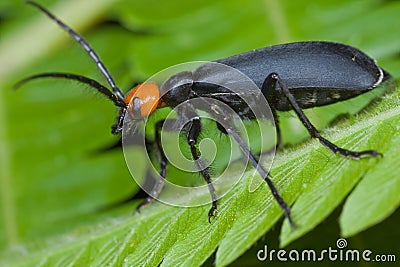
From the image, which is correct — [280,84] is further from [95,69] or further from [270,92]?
[95,69]

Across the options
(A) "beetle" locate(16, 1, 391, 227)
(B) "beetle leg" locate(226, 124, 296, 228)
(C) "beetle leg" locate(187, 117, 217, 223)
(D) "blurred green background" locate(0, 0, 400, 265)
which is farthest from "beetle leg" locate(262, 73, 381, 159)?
(D) "blurred green background" locate(0, 0, 400, 265)

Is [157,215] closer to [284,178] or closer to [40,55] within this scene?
[284,178]

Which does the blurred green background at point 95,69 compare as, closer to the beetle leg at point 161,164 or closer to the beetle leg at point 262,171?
the beetle leg at point 161,164

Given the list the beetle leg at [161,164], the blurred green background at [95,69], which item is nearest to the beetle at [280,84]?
the beetle leg at [161,164]

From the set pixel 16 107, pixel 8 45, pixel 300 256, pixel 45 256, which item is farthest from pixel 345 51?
pixel 8 45

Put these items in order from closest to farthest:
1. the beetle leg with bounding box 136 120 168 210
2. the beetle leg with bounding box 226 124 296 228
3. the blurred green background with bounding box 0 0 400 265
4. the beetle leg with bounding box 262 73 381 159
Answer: the beetle leg with bounding box 226 124 296 228
the beetle leg with bounding box 262 73 381 159
the beetle leg with bounding box 136 120 168 210
the blurred green background with bounding box 0 0 400 265

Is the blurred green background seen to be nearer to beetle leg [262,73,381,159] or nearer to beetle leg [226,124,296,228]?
beetle leg [262,73,381,159]

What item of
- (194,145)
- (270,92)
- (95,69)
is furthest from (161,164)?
(95,69)
